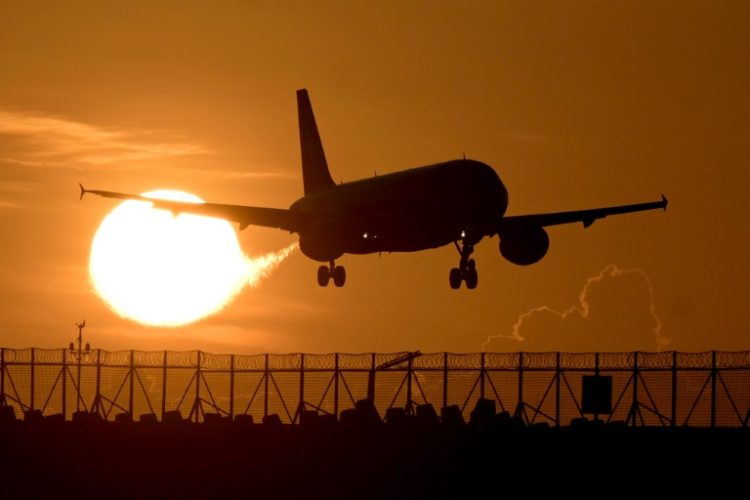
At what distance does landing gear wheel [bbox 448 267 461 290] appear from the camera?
83.7 metres

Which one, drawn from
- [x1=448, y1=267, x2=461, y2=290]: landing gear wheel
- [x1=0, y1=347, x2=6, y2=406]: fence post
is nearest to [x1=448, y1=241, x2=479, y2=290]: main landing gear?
[x1=448, y1=267, x2=461, y2=290]: landing gear wheel

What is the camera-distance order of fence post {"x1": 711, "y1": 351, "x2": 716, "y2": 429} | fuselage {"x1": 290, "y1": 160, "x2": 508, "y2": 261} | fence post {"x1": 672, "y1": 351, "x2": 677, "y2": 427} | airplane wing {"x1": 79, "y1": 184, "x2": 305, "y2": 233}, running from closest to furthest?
fence post {"x1": 711, "y1": 351, "x2": 716, "y2": 429}
fence post {"x1": 672, "y1": 351, "x2": 677, "y2": 427}
fuselage {"x1": 290, "y1": 160, "x2": 508, "y2": 261}
airplane wing {"x1": 79, "y1": 184, "x2": 305, "y2": 233}

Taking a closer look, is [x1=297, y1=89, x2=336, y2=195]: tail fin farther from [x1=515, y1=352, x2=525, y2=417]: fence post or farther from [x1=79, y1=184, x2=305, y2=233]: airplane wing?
[x1=515, y1=352, x2=525, y2=417]: fence post

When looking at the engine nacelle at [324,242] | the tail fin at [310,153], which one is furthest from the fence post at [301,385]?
the tail fin at [310,153]

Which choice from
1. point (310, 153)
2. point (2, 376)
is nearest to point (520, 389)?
point (2, 376)

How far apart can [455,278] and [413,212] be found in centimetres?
400

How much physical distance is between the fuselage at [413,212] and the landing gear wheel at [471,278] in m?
1.88

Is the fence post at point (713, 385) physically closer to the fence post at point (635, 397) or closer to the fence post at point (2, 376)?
the fence post at point (635, 397)

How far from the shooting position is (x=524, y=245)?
8675 centimetres

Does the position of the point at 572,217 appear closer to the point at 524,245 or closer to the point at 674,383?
the point at 524,245

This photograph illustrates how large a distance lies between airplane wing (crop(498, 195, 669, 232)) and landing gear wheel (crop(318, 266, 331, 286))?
12.7m

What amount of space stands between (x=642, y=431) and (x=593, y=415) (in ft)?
16.7

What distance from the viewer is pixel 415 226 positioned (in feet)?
271

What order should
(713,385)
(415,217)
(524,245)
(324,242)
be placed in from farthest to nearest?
(524,245) → (324,242) → (415,217) → (713,385)
